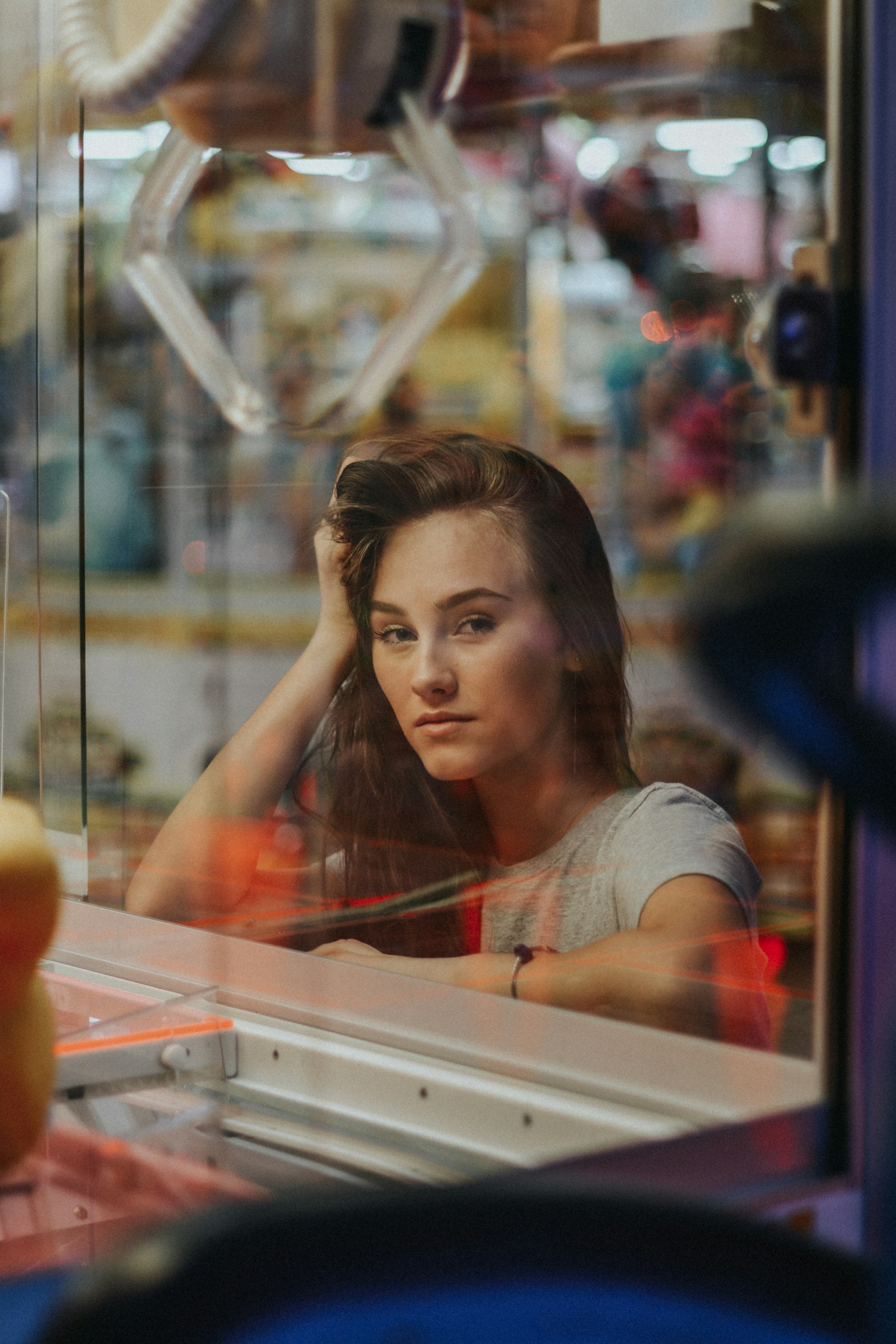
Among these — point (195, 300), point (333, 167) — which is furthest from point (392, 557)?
point (333, 167)

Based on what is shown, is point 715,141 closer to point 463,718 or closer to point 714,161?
point 714,161

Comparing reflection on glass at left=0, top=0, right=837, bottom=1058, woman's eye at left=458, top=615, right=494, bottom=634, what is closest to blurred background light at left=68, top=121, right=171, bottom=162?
reflection on glass at left=0, top=0, right=837, bottom=1058

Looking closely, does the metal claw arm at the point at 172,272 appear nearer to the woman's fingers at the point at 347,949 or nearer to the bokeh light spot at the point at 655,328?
the woman's fingers at the point at 347,949

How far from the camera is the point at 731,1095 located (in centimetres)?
64

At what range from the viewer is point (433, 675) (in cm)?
117

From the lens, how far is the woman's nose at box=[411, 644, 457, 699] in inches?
45.7

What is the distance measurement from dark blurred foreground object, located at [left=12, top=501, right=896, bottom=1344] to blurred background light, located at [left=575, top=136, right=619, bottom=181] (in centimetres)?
141

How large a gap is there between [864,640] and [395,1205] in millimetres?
454

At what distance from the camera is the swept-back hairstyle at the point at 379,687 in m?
1.18

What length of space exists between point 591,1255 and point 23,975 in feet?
0.82

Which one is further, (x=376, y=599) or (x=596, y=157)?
(x=596, y=157)

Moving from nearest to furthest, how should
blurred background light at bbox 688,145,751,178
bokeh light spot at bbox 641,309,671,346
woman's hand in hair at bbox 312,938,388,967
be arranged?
woman's hand in hair at bbox 312,938,388,967 → blurred background light at bbox 688,145,751,178 → bokeh light spot at bbox 641,309,671,346

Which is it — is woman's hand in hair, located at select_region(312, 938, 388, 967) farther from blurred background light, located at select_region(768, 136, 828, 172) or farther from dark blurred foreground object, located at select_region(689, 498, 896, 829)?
dark blurred foreground object, located at select_region(689, 498, 896, 829)

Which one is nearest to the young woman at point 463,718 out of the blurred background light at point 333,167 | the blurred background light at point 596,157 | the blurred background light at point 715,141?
the blurred background light at point 333,167
